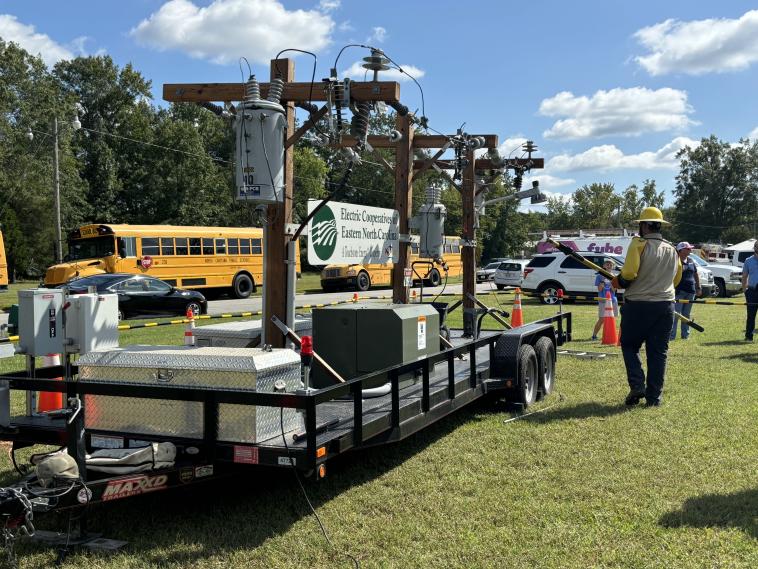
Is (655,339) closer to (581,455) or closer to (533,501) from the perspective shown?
(581,455)

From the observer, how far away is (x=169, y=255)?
85.9 ft

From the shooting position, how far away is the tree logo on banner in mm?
6696

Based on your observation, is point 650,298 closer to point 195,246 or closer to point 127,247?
point 127,247

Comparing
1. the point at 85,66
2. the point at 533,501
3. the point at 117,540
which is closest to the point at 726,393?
the point at 533,501

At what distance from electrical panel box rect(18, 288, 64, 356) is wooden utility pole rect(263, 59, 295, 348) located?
1711 millimetres

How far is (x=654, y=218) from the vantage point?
736cm

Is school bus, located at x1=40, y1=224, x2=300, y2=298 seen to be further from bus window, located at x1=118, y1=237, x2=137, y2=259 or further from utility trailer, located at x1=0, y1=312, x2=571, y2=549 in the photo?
utility trailer, located at x1=0, y1=312, x2=571, y2=549

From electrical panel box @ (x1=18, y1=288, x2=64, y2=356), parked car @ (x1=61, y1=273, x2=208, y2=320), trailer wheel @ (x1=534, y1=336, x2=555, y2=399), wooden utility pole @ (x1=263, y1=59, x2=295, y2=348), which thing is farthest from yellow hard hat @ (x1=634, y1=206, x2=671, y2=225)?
parked car @ (x1=61, y1=273, x2=208, y2=320)

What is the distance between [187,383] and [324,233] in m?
2.84

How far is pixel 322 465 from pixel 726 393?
5821 millimetres

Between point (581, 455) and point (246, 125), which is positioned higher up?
point (246, 125)

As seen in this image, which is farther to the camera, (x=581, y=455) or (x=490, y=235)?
(x=490, y=235)

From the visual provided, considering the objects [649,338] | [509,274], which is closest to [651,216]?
[649,338]

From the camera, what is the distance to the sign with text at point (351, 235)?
6.73 metres
